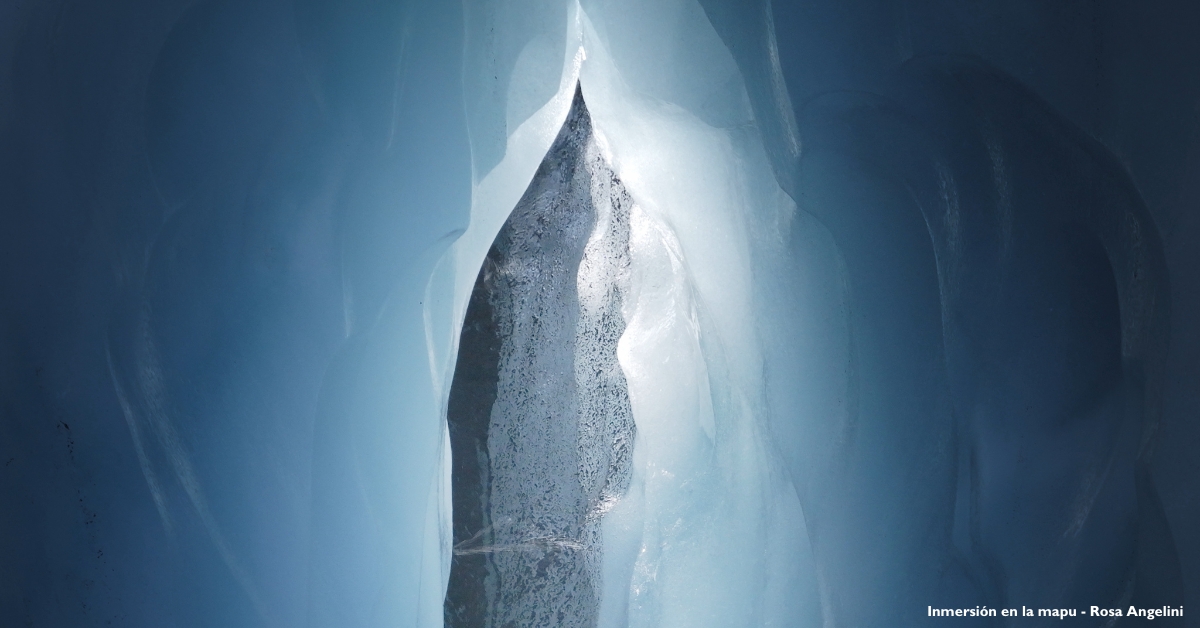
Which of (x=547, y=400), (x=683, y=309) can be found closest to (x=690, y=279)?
(x=683, y=309)

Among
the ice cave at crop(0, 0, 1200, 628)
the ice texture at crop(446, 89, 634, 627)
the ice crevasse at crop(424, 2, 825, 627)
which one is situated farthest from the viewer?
the ice texture at crop(446, 89, 634, 627)

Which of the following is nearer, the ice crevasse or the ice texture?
the ice crevasse

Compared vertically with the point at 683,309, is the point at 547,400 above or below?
below

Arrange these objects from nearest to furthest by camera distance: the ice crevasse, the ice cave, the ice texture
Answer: the ice cave → the ice crevasse → the ice texture

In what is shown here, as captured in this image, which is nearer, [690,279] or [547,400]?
[690,279]

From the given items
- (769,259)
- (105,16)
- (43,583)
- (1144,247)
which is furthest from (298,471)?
(1144,247)

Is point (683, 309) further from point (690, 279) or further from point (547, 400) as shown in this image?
point (547, 400)

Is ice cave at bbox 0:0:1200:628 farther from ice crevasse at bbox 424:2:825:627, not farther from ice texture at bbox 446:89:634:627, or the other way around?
ice texture at bbox 446:89:634:627

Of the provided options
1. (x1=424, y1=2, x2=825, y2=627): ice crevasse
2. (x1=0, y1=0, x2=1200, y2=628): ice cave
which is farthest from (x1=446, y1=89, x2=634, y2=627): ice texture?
(x1=0, y1=0, x2=1200, y2=628): ice cave

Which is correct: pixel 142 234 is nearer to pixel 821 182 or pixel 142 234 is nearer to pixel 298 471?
pixel 298 471
